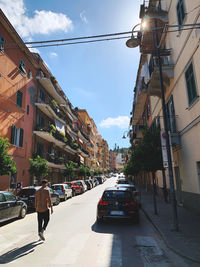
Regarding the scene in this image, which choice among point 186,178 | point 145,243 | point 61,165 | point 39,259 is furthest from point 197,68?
point 61,165

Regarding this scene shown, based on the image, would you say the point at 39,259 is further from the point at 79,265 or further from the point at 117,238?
the point at 117,238

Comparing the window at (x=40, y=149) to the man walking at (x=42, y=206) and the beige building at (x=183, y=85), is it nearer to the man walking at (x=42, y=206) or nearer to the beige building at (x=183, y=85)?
the beige building at (x=183, y=85)

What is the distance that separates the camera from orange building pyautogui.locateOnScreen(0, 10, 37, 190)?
15.8 metres

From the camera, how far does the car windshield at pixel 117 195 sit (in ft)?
28.3

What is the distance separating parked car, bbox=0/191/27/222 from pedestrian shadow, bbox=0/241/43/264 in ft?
10.6

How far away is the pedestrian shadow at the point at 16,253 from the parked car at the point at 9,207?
324 centimetres

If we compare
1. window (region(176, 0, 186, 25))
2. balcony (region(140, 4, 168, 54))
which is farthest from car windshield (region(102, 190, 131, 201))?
window (region(176, 0, 186, 25))

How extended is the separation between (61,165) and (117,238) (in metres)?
24.0

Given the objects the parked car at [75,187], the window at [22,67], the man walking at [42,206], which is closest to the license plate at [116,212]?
the man walking at [42,206]

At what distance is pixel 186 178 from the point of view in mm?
11086

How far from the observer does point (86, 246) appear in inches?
222

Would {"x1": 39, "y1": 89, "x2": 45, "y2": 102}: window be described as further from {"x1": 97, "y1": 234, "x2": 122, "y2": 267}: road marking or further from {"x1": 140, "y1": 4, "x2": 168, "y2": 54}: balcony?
{"x1": 97, "y1": 234, "x2": 122, "y2": 267}: road marking

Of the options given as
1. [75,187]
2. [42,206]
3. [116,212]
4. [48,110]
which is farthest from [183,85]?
[48,110]

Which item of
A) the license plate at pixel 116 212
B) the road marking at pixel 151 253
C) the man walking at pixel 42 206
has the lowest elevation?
the road marking at pixel 151 253
